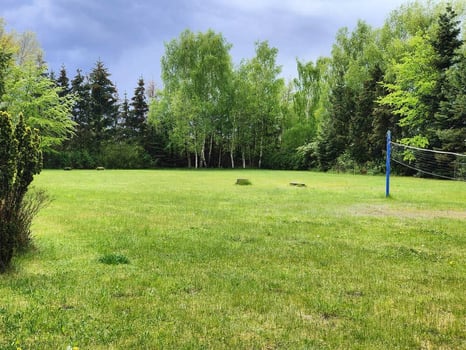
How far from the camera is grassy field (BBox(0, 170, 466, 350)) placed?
317cm

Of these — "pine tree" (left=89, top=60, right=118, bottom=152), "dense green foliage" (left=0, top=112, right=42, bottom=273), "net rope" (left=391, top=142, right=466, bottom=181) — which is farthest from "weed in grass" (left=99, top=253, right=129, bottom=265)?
"pine tree" (left=89, top=60, right=118, bottom=152)

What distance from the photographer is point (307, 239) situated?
7188 millimetres

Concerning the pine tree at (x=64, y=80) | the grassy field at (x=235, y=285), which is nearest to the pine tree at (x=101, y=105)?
the pine tree at (x=64, y=80)

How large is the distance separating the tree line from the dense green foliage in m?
25.3

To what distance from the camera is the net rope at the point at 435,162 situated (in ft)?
84.1

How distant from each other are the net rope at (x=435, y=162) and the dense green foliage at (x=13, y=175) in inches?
843

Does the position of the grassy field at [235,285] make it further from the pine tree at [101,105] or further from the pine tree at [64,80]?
the pine tree at [64,80]

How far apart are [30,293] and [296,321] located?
9.06 ft

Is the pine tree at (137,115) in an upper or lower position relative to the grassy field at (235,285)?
upper

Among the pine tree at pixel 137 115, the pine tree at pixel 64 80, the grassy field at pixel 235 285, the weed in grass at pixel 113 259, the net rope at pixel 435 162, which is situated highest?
the pine tree at pixel 64 80

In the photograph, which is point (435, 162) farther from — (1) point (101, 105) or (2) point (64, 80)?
(2) point (64, 80)

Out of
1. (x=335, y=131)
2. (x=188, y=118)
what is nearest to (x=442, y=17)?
(x=335, y=131)

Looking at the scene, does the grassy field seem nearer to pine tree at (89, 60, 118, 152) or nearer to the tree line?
the tree line

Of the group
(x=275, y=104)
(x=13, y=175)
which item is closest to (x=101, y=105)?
(x=275, y=104)
